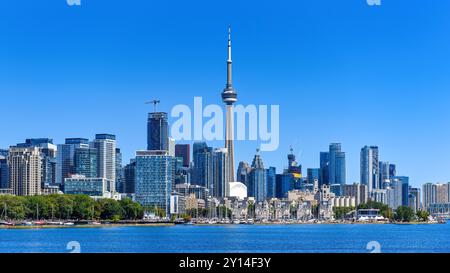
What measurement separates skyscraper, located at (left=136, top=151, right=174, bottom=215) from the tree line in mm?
16035

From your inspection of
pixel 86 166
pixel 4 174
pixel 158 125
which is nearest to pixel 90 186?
pixel 86 166

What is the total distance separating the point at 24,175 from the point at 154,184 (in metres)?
11.9

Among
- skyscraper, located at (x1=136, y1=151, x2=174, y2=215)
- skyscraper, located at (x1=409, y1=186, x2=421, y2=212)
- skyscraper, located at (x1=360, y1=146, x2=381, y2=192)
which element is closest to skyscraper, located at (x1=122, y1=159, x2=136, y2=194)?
skyscraper, located at (x1=136, y1=151, x2=174, y2=215)

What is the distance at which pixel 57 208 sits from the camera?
54500mm

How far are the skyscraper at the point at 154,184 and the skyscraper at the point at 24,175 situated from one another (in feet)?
29.7

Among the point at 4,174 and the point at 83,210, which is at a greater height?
the point at 4,174

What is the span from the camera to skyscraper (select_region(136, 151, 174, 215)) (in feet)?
252

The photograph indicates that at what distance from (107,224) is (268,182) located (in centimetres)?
2497

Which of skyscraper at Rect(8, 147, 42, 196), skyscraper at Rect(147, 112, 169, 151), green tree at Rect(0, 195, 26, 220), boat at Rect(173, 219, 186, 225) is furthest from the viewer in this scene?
skyscraper at Rect(8, 147, 42, 196)

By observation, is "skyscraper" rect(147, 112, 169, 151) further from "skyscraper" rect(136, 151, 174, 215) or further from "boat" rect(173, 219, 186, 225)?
"skyscraper" rect(136, 151, 174, 215)

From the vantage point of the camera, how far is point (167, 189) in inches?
3167

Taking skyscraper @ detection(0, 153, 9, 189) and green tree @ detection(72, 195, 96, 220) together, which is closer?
green tree @ detection(72, 195, 96, 220)

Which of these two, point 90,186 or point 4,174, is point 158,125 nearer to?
point 90,186
